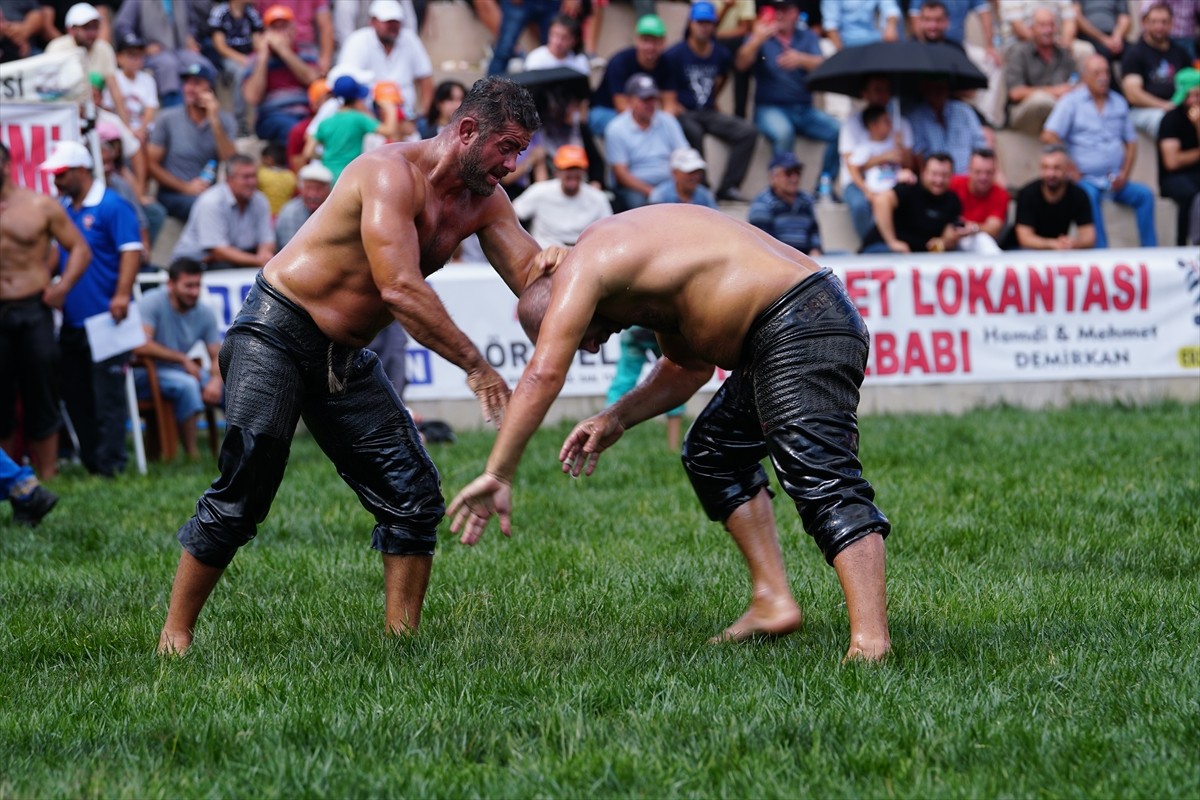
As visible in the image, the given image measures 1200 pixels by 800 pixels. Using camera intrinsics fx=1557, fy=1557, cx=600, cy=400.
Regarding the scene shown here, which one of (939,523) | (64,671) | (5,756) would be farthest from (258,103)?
(5,756)

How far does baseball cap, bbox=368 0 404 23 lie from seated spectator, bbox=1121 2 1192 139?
7756mm

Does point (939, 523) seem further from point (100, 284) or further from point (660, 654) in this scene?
point (100, 284)

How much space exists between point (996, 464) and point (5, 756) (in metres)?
6.48

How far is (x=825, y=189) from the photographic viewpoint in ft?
52.1

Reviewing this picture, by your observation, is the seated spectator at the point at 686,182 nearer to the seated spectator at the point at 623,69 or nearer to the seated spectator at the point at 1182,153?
the seated spectator at the point at 623,69

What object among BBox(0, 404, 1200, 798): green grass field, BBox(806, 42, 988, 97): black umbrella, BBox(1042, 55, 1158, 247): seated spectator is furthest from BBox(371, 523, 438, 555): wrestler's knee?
BBox(1042, 55, 1158, 247): seated spectator

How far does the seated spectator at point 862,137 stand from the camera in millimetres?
14609

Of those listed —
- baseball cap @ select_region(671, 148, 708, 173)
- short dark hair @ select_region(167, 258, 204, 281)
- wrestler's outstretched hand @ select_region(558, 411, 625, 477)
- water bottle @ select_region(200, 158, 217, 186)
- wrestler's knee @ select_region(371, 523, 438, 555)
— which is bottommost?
water bottle @ select_region(200, 158, 217, 186)

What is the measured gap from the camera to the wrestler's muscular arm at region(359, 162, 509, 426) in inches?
191

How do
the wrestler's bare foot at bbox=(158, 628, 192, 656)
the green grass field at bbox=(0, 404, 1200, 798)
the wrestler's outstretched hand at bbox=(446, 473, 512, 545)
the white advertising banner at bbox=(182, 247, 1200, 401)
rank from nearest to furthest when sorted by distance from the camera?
the green grass field at bbox=(0, 404, 1200, 798)
the wrestler's outstretched hand at bbox=(446, 473, 512, 545)
the wrestler's bare foot at bbox=(158, 628, 192, 656)
the white advertising banner at bbox=(182, 247, 1200, 401)

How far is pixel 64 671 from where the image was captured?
16.3 ft

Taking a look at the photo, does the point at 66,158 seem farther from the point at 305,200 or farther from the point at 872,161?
the point at 872,161

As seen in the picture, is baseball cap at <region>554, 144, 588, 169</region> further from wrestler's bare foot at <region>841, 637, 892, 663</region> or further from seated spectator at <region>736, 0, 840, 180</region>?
wrestler's bare foot at <region>841, 637, 892, 663</region>

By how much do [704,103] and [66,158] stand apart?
22.0 ft
